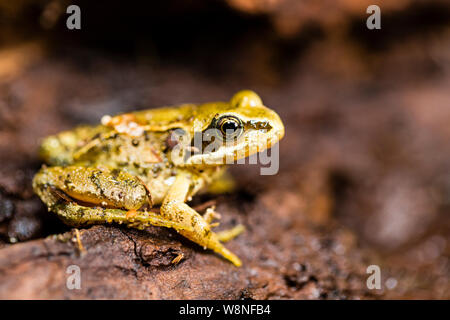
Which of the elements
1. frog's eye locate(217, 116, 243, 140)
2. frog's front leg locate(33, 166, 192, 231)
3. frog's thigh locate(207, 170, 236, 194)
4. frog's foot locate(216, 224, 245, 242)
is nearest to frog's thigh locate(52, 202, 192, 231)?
frog's front leg locate(33, 166, 192, 231)

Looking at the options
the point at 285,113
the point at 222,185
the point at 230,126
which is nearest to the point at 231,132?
the point at 230,126

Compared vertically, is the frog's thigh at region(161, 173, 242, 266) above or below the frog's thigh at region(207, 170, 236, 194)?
below

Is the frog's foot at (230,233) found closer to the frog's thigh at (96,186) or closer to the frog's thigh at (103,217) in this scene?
the frog's thigh at (103,217)

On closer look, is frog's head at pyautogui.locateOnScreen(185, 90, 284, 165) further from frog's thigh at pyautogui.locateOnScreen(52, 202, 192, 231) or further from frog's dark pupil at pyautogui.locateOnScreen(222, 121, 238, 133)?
frog's thigh at pyautogui.locateOnScreen(52, 202, 192, 231)

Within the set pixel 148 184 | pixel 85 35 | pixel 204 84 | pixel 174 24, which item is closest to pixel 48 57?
pixel 85 35

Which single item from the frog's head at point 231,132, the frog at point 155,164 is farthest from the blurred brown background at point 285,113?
the frog's head at point 231,132

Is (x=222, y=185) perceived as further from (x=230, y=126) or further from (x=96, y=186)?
(x=96, y=186)

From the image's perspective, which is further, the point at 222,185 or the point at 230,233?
the point at 222,185
